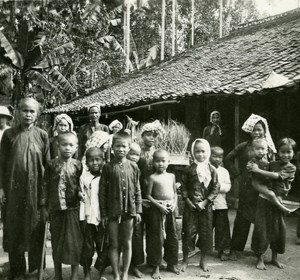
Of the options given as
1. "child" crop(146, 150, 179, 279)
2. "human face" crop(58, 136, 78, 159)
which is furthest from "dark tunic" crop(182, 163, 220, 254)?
"human face" crop(58, 136, 78, 159)

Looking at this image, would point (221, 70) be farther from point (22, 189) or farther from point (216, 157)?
point (22, 189)

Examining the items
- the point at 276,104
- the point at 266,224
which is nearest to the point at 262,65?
the point at 276,104

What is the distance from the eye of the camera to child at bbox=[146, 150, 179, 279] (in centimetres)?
434

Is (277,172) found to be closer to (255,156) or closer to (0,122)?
(255,156)

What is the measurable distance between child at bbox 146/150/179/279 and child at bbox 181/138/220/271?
223 millimetres

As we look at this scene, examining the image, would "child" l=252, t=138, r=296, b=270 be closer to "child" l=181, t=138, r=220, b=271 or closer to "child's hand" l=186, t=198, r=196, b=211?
"child" l=181, t=138, r=220, b=271

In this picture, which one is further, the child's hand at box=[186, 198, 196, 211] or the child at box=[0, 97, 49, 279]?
the child's hand at box=[186, 198, 196, 211]

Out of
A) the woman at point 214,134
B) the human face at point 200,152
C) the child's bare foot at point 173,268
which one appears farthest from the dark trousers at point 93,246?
the woman at point 214,134

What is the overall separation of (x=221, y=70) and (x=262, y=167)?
609 centimetres

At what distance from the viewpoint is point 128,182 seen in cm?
398

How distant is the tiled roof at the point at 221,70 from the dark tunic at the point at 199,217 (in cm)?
313

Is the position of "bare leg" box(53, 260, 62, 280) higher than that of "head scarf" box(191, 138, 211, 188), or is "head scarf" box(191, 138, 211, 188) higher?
"head scarf" box(191, 138, 211, 188)

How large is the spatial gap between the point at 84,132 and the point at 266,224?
326cm

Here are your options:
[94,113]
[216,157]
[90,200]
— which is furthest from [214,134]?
[90,200]
